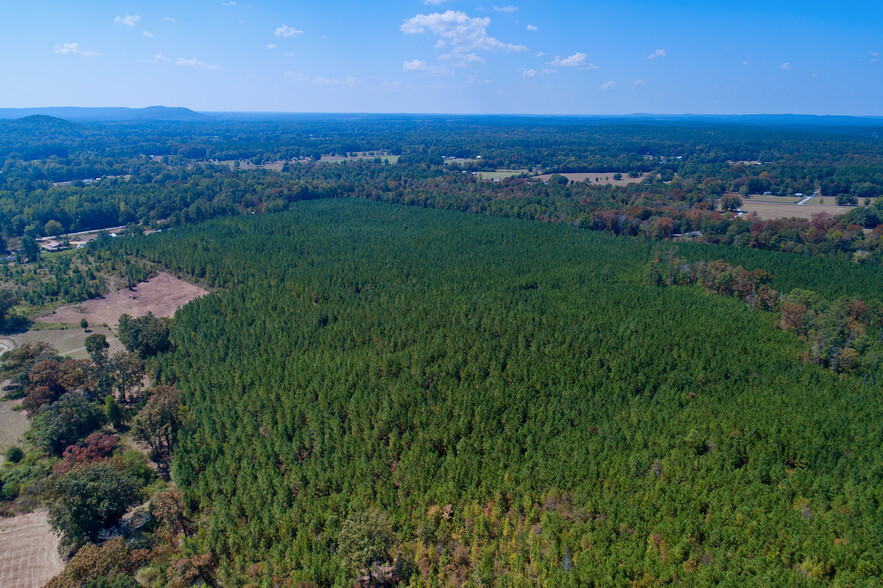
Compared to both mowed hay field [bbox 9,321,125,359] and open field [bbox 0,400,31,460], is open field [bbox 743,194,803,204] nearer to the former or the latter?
mowed hay field [bbox 9,321,125,359]

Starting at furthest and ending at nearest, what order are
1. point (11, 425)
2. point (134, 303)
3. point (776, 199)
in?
point (776, 199) < point (134, 303) < point (11, 425)

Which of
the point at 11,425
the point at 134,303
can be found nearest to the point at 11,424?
the point at 11,425

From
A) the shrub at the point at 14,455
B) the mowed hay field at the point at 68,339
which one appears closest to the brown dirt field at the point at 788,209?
the mowed hay field at the point at 68,339

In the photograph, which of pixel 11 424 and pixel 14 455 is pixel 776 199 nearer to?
pixel 14 455

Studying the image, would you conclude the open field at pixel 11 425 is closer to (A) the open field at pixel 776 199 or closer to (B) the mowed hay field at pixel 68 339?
(B) the mowed hay field at pixel 68 339

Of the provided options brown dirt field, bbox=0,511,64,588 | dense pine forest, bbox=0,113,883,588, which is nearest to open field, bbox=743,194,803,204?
dense pine forest, bbox=0,113,883,588

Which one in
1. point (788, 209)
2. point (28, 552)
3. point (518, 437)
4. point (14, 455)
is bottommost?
point (28, 552)

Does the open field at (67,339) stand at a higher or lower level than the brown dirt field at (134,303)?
lower
